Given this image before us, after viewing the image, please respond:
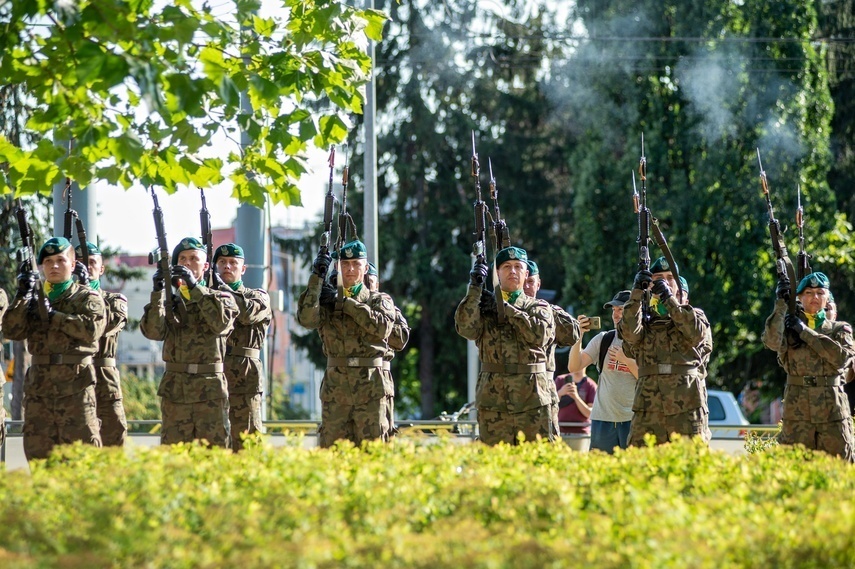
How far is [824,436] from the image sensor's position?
9086 millimetres

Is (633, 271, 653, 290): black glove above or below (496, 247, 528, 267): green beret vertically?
below

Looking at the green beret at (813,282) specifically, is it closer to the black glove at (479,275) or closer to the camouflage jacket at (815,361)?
the camouflage jacket at (815,361)

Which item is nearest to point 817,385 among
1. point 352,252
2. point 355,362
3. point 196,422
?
point 355,362

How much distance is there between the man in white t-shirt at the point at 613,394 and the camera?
31.2 ft

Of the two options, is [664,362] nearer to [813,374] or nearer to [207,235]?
[813,374]

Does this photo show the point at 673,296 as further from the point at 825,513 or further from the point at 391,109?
the point at 391,109

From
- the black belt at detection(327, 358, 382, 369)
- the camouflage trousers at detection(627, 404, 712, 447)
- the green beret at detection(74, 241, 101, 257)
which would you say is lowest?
the camouflage trousers at detection(627, 404, 712, 447)

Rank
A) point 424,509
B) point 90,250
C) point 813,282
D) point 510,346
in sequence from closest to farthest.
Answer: point 424,509, point 510,346, point 813,282, point 90,250

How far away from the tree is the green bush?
71.9 inches

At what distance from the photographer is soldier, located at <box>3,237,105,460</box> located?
27.8 feet

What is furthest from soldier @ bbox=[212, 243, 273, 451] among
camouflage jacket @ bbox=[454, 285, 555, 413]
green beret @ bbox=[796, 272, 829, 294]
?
green beret @ bbox=[796, 272, 829, 294]

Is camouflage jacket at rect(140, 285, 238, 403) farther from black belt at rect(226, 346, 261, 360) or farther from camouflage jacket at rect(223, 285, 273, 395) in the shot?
black belt at rect(226, 346, 261, 360)

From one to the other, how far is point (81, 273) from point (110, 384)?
956mm

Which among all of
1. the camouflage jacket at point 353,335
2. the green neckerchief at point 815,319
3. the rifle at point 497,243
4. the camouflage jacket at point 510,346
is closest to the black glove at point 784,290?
the green neckerchief at point 815,319
